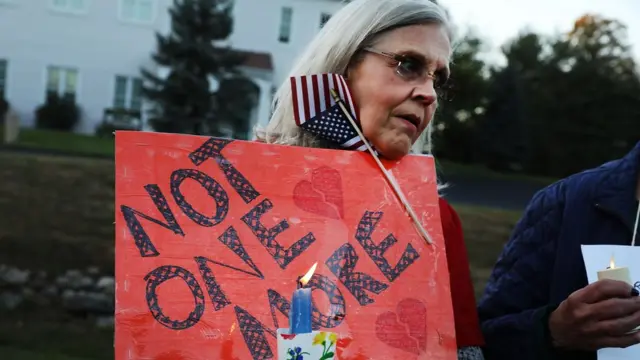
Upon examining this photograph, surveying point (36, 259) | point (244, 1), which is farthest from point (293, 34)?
point (36, 259)

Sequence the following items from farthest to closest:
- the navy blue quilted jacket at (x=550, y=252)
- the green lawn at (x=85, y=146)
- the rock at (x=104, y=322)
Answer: the green lawn at (x=85, y=146) < the rock at (x=104, y=322) < the navy blue quilted jacket at (x=550, y=252)

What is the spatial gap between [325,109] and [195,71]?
819 inches

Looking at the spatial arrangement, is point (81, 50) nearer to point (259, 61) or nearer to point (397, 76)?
point (259, 61)

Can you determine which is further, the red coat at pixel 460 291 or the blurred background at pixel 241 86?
the blurred background at pixel 241 86

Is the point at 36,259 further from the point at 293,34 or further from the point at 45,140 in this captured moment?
the point at 293,34

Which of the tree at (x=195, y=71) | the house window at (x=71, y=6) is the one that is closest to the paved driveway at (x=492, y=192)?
the tree at (x=195, y=71)

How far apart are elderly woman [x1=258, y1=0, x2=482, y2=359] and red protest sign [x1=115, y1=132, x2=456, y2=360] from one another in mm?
99

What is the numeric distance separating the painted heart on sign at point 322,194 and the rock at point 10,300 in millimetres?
7358

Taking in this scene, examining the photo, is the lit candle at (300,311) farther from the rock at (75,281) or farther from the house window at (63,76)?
the house window at (63,76)

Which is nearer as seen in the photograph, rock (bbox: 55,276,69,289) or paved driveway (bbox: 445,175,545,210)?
rock (bbox: 55,276,69,289)

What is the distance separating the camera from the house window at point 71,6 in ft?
88.9

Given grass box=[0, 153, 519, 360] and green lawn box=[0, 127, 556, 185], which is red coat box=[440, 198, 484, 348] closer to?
grass box=[0, 153, 519, 360]

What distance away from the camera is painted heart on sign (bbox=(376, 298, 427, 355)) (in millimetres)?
1662

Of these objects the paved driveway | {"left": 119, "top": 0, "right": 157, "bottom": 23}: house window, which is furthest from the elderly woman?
{"left": 119, "top": 0, "right": 157, "bottom": 23}: house window
